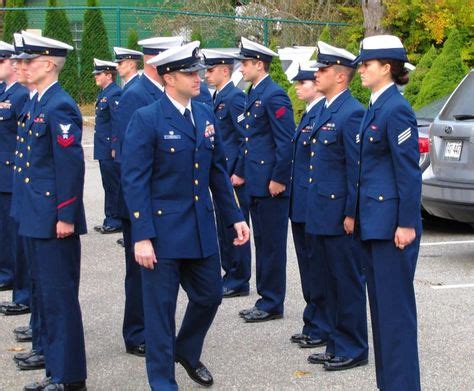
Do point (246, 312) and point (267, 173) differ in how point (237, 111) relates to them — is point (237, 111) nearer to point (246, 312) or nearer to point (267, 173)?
point (267, 173)

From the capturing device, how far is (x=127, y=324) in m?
6.98

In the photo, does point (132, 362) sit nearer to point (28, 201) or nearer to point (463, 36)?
point (28, 201)

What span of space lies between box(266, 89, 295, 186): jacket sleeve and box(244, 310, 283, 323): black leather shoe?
3.23 feet

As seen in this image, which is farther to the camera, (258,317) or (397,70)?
(258,317)

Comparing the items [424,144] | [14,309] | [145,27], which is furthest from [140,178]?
[145,27]

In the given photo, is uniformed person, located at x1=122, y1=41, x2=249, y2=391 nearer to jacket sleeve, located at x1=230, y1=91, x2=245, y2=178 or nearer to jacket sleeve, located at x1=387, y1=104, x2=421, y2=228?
jacket sleeve, located at x1=387, y1=104, x2=421, y2=228

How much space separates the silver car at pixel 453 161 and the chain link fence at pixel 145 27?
1357cm

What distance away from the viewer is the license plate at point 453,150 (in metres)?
9.62

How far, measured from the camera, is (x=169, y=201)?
5.75 m

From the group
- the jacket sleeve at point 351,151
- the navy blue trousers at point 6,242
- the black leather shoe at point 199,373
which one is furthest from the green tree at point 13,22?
the black leather shoe at point 199,373

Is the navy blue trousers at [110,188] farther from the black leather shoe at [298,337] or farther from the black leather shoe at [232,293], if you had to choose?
the black leather shoe at [298,337]

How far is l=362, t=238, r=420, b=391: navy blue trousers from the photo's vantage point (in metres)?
5.48

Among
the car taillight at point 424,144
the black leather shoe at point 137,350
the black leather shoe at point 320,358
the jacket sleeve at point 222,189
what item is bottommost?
the black leather shoe at point 137,350

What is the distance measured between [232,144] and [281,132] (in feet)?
2.95
